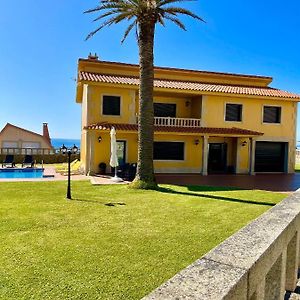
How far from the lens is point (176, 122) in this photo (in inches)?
964

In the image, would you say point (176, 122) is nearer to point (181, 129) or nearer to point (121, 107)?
point (181, 129)

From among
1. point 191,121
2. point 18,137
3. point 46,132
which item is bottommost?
point 18,137

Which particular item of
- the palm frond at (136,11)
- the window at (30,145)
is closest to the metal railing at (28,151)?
the window at (30,145)

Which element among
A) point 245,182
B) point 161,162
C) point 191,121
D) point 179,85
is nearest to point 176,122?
point 191,121

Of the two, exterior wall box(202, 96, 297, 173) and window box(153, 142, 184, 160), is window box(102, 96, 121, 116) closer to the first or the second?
window box(153, 142, 184, 160)

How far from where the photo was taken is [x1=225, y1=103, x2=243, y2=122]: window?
1019 inches

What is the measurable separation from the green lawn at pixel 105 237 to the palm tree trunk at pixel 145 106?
1763 millimetres

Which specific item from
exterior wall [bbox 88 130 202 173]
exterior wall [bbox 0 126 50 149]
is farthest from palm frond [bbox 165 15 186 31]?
exterior wall [bbox 0 126 50 149]

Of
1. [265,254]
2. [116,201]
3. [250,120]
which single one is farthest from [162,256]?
[250,120]

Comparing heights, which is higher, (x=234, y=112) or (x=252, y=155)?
(x=234, y=112)

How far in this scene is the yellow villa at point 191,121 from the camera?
74.0ft

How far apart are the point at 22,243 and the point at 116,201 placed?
5554mm

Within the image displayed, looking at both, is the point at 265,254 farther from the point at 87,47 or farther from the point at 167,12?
the point at 87,47

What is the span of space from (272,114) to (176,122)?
937cm
